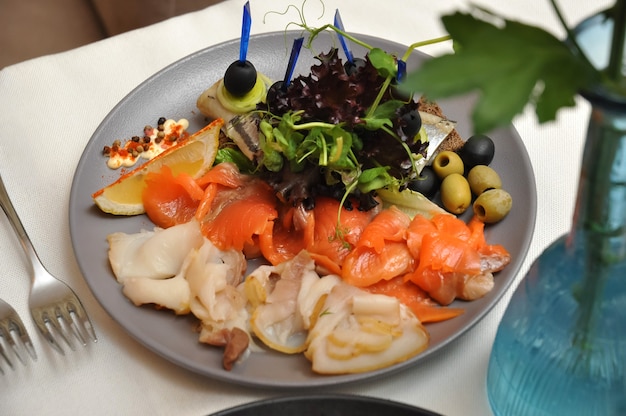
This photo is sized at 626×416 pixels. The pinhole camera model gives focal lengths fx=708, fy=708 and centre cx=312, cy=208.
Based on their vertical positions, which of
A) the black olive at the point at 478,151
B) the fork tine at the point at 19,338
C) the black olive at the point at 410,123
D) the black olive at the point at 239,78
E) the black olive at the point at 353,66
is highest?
the black olive at the point at 353,66

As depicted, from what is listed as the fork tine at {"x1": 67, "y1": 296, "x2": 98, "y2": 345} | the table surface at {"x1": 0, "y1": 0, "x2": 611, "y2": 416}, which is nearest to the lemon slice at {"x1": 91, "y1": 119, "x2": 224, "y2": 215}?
the table surface at {"x1": 0, "y1": 0, "x2": 611, "y2": 416}

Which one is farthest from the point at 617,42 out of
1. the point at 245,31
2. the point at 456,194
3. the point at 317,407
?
the point at 245,31

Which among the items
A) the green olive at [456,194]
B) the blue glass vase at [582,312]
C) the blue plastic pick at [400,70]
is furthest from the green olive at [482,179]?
the blue glass vase at [582,312]

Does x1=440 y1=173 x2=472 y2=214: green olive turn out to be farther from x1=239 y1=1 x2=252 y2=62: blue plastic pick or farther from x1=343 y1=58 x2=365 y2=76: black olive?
x1=239 y1=1 x2=252 y2=62: blue plastic pick

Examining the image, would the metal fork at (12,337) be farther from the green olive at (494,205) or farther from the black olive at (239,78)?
the green olive at (494,205)

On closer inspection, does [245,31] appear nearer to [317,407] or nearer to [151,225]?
[151,225]

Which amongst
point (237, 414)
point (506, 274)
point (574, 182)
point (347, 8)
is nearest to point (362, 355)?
point (237, 414)

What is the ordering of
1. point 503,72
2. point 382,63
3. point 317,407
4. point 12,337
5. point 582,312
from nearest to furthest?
point 503,72
point 582,312
point 317,407
point 12,337
point 382,63

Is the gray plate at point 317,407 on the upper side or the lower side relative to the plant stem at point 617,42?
lower
